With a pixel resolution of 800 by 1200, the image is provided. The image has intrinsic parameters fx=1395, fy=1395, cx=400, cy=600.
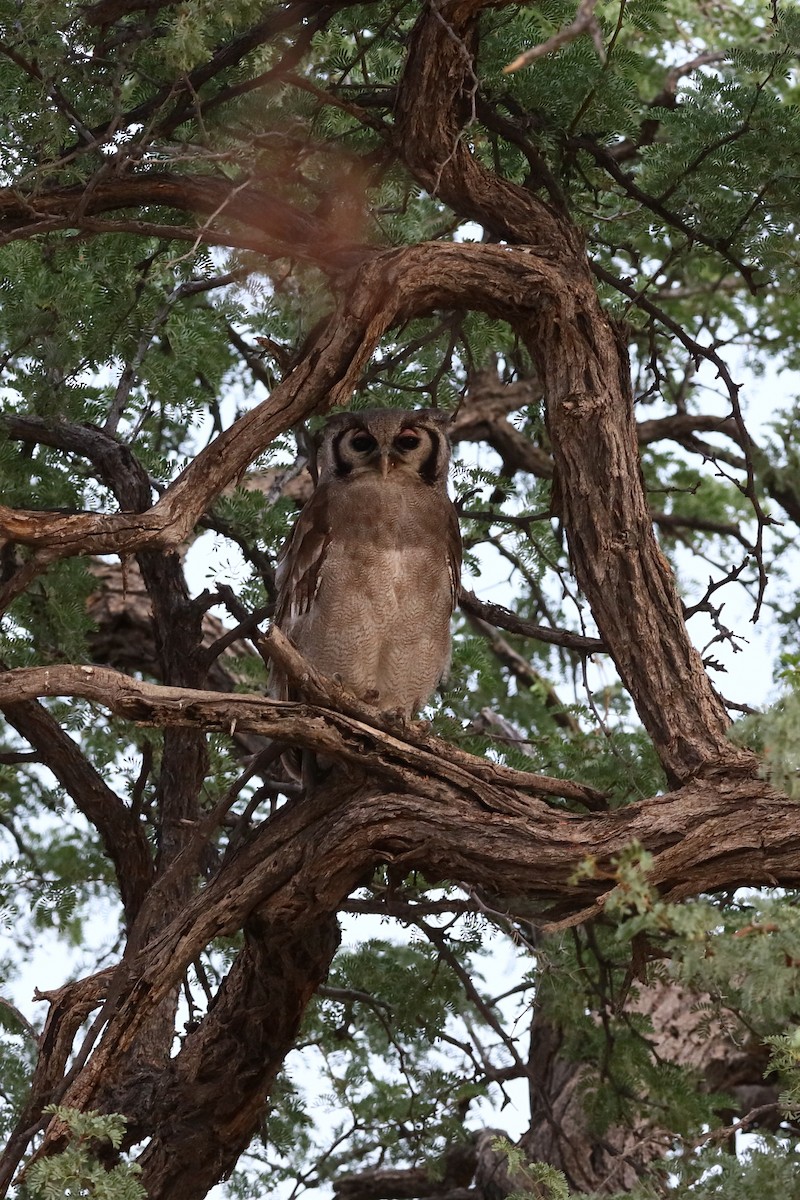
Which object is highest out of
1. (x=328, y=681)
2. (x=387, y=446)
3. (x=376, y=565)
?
(x=387, y=446)

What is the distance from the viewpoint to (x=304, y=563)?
484 centimetres

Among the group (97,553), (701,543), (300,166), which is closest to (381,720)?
(97,553)

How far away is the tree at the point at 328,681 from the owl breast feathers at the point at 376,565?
19 centimetres

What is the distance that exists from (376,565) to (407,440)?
0.50m

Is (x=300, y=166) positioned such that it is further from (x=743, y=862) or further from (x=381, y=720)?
(x=743, y=862)

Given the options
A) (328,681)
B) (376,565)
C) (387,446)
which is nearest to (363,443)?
(387,446)

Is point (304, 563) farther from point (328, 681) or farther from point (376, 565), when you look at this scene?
point (328, 681)

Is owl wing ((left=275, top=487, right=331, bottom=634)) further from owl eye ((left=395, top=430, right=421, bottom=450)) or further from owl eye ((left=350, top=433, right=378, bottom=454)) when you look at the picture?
owl eye ((left=395, top=430, right=421, bottom=450))

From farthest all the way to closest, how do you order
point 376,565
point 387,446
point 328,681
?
point 387,446, point 376,565, point 328,681

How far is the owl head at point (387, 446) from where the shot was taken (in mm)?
4867

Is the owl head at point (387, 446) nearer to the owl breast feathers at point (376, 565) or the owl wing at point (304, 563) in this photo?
the owl breast feathers at point (376, 565)

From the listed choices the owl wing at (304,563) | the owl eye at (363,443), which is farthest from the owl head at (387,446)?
the owl wing at (304,563)

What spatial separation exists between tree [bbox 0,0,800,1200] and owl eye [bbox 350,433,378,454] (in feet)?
0.81

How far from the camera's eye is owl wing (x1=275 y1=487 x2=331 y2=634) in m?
4.81
